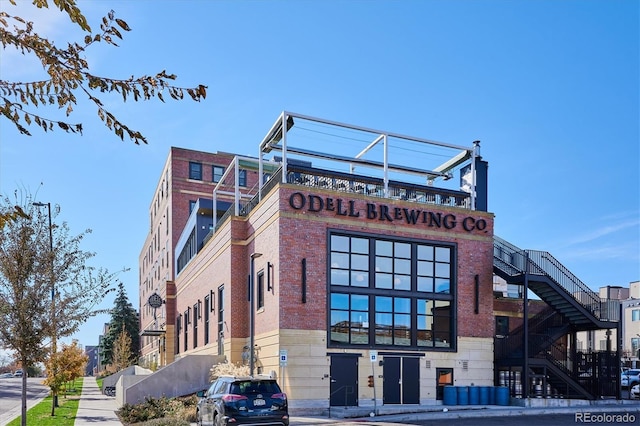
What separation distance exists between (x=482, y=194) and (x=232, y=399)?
18.6 m

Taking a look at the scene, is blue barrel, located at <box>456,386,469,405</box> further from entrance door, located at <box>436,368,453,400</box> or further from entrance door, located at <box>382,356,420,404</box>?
entrance door, located at <box>382,356,420,404</box>

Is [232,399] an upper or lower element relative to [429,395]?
upper

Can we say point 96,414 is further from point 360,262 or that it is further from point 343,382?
point 360,262

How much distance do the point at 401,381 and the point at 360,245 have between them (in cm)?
578

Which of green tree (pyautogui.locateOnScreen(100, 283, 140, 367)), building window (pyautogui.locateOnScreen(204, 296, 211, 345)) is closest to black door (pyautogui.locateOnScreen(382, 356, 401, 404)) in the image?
building window (pyautogui.locateOnScreen(204, 296, 211, 345))

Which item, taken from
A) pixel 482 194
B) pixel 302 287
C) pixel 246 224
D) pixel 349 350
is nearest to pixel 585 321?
pixel 482 194

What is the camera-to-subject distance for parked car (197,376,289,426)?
666 inches

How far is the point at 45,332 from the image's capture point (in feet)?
56.6

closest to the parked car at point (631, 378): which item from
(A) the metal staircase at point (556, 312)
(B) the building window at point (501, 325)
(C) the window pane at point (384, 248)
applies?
(B) the building window at point (501, 325)

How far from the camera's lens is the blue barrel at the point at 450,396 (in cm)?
2733

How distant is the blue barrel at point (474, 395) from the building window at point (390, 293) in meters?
1.96

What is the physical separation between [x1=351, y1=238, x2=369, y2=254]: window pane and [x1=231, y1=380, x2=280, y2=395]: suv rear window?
10626 millimetres

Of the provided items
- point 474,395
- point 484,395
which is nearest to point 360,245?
point 474,395

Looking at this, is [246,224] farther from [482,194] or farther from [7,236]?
[7,236]
